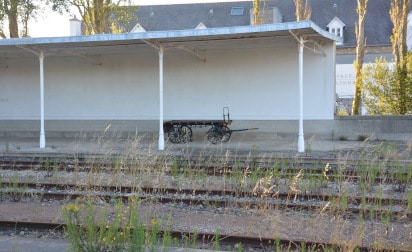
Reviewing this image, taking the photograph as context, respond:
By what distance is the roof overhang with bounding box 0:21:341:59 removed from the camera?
15.3 metres

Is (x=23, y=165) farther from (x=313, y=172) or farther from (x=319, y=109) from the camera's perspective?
(x=319, y=109)

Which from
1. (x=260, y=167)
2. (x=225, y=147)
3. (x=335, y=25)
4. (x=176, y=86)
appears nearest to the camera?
(x=260, y=167)

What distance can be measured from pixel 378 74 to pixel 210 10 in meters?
30.6

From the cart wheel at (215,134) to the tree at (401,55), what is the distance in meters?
8.19

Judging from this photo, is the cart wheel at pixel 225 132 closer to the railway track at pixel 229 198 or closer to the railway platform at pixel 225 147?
the railway platform at pixel 225 147

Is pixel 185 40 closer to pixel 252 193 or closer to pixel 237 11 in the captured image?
pixel 252 193

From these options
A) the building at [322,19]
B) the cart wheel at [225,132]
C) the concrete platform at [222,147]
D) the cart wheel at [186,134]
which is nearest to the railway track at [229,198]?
the concrete platform at [222,147]

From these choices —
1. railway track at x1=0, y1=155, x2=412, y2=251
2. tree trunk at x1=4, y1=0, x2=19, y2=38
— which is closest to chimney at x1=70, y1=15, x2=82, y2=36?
tree trunk at x1=4, y1=0, x2=19, y2=38

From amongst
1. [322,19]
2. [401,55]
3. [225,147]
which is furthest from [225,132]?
[322,19]

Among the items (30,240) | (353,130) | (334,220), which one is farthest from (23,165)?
(353,130)

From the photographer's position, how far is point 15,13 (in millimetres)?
25984

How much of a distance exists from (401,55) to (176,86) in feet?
33.6

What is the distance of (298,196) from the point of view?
8.94m

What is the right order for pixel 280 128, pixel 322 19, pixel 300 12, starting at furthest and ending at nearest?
pixel 322 19 < pixel 300 12 < pixel 280 128
